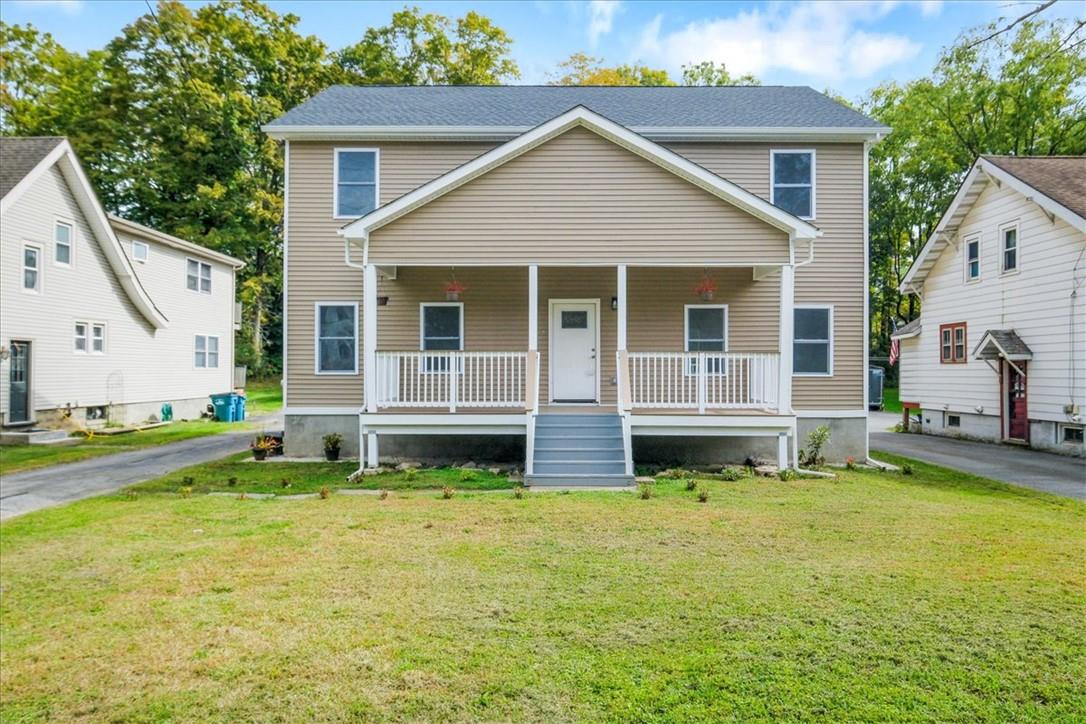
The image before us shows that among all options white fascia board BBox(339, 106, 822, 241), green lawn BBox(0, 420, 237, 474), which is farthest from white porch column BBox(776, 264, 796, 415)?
green lawn BBox(0, 420, 237, 474)

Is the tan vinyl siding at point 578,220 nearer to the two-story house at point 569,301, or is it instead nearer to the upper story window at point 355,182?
the two-story house at point 569,301

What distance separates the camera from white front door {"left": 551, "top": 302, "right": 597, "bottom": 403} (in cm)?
1202

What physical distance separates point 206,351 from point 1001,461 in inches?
948

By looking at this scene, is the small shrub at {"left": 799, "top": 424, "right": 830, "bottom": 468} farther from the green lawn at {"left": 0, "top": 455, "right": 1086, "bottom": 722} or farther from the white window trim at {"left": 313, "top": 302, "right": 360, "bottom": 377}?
the white window trim at {"left": 313, "top": 302, "right": 360, "bottom": 377}

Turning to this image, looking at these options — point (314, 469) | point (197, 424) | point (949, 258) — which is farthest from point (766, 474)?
point (197, 424)

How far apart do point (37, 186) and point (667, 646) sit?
62.7 ft

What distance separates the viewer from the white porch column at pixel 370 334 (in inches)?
402

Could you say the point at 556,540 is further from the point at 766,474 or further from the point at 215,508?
the point at 766,474

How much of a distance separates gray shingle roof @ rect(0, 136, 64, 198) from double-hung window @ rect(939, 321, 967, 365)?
2514cm

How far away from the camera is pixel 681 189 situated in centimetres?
1028

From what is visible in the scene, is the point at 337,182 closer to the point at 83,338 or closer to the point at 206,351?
the point at 83,338

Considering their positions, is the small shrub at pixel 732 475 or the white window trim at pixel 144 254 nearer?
the small shrub at pixel 732 475

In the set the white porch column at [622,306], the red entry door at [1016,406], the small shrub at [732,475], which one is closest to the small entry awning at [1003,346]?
the red entry door at [1016,406]

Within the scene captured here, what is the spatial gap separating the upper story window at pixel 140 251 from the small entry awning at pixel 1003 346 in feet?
79.6
